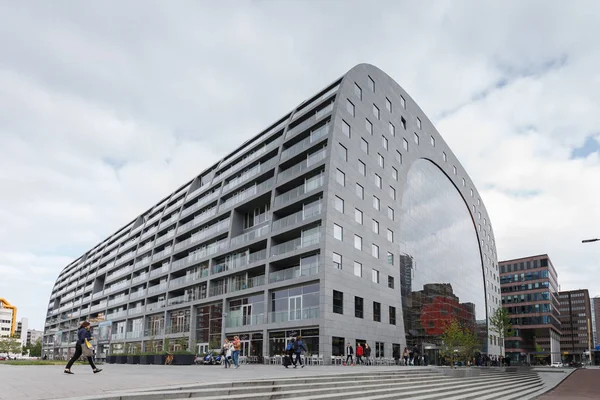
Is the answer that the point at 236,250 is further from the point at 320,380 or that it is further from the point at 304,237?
the point at 320,380

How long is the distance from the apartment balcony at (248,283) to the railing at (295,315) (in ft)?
11.6

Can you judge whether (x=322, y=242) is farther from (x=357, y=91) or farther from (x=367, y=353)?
(x=357, y=91)

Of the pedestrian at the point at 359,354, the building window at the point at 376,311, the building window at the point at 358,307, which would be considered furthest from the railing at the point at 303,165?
the pedestrian at the point at 359,354

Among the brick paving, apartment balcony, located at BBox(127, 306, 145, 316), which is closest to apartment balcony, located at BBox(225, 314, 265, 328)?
the brick paving

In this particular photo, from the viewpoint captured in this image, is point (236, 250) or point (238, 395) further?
point (236, 250)

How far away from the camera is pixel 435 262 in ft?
191

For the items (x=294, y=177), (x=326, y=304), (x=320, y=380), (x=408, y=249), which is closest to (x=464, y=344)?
(x=408, y=249)

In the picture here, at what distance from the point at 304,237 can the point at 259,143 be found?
49.5ft

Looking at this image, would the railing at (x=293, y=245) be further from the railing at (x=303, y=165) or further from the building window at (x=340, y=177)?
the railing at (x=303, y=165)

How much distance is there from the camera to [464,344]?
47.1 m

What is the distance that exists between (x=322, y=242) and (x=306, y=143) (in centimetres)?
1012

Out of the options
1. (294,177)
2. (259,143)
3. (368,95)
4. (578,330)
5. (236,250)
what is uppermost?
(368,95)

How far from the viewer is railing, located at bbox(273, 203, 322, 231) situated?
131 feet

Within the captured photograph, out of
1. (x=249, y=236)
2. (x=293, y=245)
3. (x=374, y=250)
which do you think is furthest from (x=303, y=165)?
(x=374, y=250)
